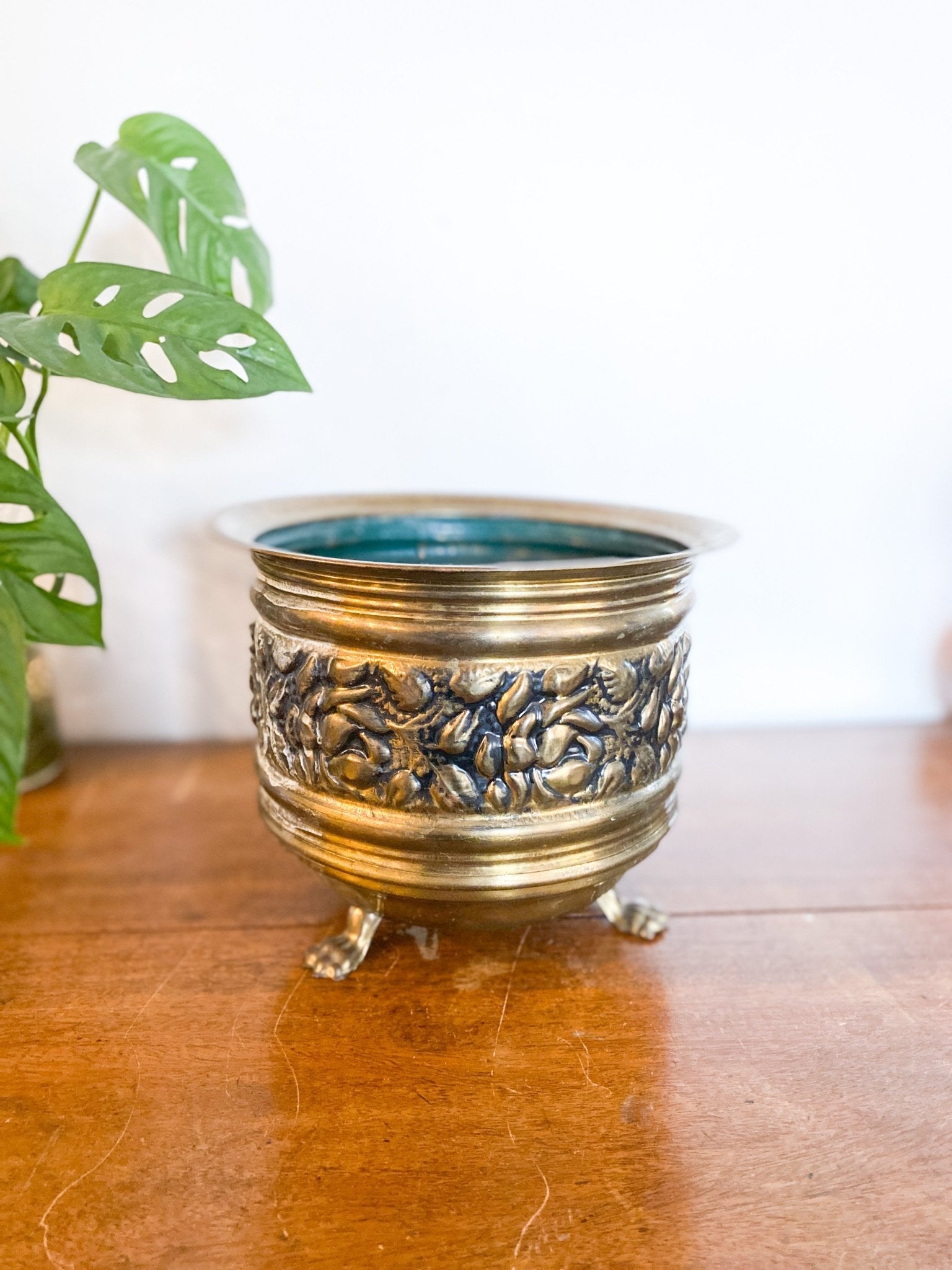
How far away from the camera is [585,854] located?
2.36 ft

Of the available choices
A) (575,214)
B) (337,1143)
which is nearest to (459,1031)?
(337,1143)

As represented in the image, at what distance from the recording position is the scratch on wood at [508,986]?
0.71 meters

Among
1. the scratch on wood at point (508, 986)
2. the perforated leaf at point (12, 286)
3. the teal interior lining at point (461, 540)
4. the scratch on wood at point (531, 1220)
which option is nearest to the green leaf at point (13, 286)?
the perforated leaf at point (12, 286)

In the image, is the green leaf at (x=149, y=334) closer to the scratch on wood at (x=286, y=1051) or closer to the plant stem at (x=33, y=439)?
the plant stem at (x=33, y=439)

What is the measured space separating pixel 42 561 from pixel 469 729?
1.20 feet

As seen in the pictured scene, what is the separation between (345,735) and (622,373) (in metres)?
0.74

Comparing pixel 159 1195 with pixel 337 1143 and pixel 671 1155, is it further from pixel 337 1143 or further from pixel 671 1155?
pixel 671 1155

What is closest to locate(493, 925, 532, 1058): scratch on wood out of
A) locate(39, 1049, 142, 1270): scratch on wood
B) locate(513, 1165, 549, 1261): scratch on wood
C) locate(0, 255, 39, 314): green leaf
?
locate(513, 1165, 549, 1261): scratch on wood

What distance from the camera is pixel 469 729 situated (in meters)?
0.66

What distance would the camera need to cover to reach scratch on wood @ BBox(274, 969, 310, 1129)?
640mm

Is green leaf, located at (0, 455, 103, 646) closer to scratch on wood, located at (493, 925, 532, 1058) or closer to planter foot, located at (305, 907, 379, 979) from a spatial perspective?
planter foot, located at (305, 907, 379, 979)

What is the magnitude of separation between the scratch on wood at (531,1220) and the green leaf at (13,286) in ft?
3.04

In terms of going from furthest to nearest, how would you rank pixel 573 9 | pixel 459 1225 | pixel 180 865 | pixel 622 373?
pixel 622 373 < pixel 573 9 < pixel 180 865 < pixel 459 1225

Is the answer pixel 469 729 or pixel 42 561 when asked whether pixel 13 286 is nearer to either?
pixel 42 561
